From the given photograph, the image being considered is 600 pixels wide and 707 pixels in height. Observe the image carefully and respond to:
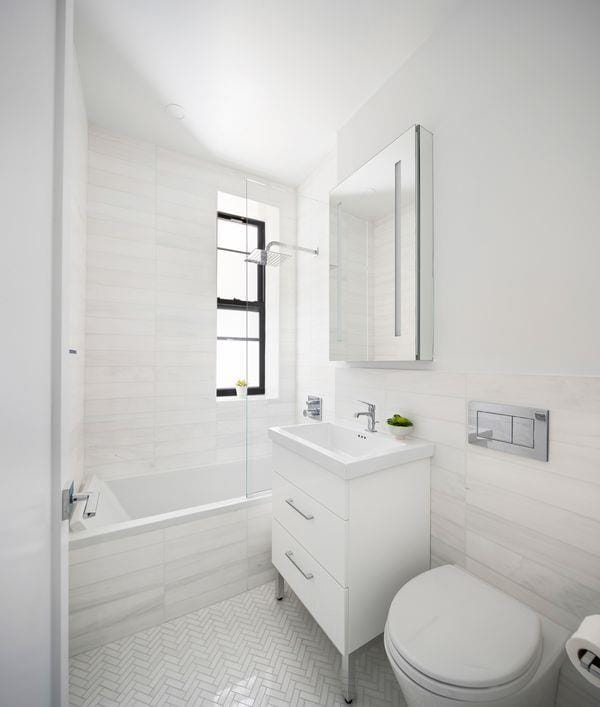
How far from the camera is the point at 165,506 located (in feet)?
7.45

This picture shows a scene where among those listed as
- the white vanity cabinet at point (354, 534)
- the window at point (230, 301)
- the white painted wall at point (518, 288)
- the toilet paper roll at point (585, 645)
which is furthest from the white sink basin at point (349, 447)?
the window at point (230, 301)

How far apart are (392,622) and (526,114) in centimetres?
173

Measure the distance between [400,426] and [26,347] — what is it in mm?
1379

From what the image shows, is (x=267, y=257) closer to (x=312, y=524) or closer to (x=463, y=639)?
(x=312, y=524)

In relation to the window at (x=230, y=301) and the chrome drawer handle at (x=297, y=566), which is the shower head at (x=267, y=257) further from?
the chrome drawer handle at (x=297, y=566)

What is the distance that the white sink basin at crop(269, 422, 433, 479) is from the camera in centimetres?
120

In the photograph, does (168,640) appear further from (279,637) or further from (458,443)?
(458,443)

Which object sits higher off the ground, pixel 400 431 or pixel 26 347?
pixel 26 347

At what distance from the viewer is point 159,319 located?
2309 mm

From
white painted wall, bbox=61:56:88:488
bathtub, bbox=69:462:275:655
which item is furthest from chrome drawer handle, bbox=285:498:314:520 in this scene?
white painted wall, bbox=61:56:88:488

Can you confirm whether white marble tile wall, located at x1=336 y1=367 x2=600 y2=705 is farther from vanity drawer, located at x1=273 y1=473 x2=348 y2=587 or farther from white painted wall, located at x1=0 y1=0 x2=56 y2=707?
white painted wall, located at x1=0 y1=0 x2=56 y2=707

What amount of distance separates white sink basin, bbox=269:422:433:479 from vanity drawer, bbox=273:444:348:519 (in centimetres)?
4

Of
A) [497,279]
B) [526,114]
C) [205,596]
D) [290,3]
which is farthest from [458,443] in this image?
[290,3]

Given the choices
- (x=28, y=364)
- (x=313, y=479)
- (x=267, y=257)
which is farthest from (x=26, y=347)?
(x=267, y=257)
